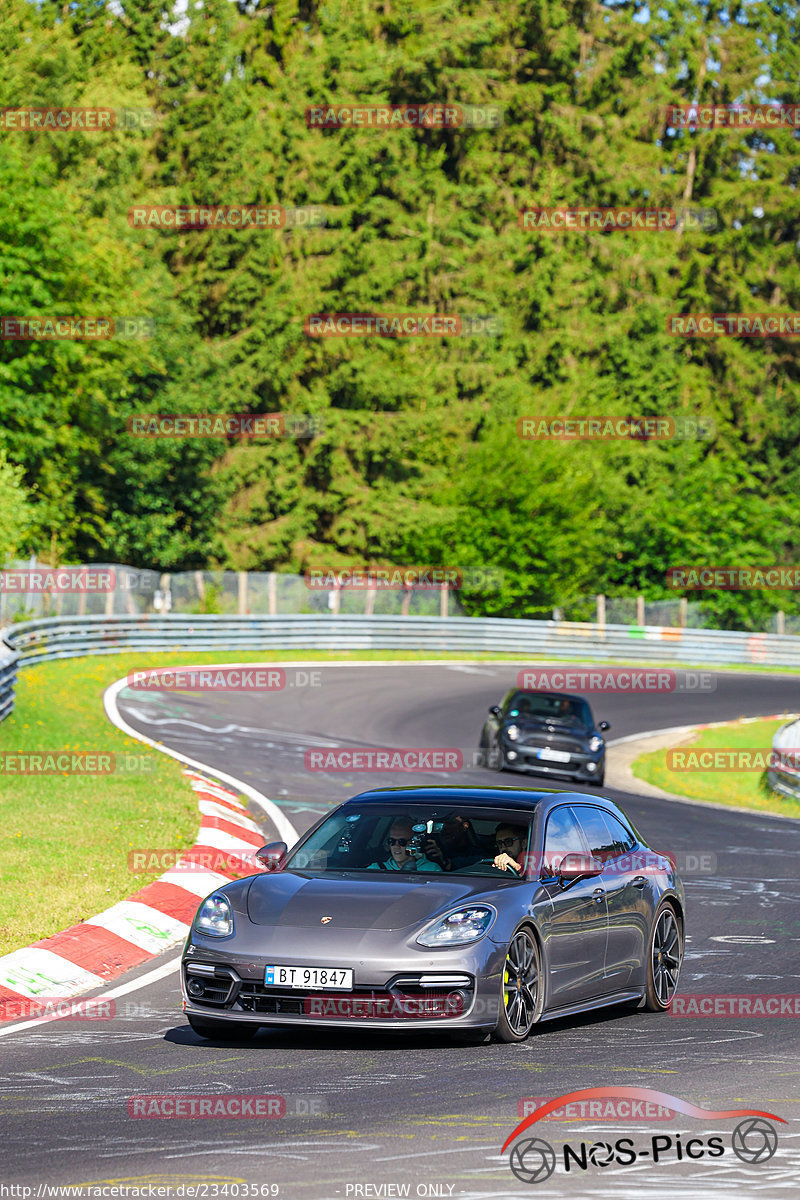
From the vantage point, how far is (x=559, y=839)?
31.3ft

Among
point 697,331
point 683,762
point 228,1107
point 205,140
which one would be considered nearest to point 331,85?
point 205,140

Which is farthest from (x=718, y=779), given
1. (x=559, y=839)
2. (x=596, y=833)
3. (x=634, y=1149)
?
(x=634, y=1149)

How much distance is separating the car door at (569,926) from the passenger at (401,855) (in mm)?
654

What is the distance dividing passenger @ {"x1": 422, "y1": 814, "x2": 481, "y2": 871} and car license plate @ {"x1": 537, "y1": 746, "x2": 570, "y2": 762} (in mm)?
15459

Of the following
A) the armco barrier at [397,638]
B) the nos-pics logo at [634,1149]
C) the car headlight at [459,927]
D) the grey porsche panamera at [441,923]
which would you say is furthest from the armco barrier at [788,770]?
the nos-pics logo at [634,1149]

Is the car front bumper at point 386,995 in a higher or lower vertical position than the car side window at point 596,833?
lower

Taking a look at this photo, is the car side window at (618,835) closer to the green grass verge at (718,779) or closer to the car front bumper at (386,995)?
the car front bumper at (386,995)

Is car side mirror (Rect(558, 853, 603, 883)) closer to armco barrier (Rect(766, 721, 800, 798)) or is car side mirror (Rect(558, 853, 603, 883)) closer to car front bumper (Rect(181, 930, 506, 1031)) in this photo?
car front bumper (Rect(181, 930, 506, 1031))

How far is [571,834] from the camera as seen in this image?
9.76 m

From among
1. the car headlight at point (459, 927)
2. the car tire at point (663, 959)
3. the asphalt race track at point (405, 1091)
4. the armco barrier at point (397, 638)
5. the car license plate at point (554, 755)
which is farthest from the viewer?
the armco barrier at point (397, 638)

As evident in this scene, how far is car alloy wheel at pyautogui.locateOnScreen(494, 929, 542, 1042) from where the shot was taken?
27.1ft

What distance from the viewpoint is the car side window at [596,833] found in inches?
391

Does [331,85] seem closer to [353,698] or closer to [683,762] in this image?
[353,698]

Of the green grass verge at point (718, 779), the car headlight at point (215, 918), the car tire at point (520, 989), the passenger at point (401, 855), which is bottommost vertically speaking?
the green grass verge at point (718, 779)
